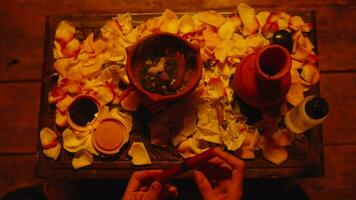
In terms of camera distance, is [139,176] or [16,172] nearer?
[139,176]

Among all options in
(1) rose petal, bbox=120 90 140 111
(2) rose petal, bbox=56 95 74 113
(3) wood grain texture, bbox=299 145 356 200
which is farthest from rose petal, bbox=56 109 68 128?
(3) wood grain texture, bbox=299 145 356 200

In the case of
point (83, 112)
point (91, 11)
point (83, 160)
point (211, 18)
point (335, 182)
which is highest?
point (91, 11)

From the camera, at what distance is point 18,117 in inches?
49.4

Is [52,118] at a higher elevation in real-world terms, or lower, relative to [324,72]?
lower

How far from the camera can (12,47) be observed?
1.30 m

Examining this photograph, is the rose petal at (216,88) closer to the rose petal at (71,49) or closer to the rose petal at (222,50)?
the rose petal at (222,50)

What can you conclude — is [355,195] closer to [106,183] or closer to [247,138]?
[247,138]

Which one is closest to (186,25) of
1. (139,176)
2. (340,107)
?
(139,176)

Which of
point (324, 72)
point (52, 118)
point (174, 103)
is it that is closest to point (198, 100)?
point (174, 103)

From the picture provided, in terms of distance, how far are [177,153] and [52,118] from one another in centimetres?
30

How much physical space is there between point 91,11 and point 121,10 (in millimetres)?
101

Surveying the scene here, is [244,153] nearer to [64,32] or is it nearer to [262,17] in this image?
[262,17]

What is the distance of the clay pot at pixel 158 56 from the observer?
0.77 m

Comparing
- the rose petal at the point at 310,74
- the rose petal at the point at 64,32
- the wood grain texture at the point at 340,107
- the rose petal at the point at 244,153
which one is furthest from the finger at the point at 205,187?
the wood grain texture at the point at 340,107
